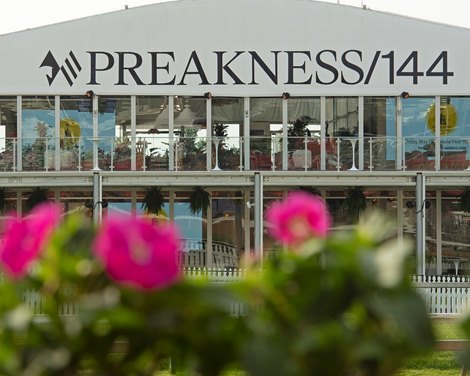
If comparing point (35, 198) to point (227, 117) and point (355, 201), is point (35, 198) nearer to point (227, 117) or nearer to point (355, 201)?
point (227, 117)

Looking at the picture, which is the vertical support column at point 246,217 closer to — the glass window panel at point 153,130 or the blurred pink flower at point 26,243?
the glass window panel at point 153,130

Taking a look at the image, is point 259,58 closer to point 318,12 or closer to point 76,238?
point 318,12

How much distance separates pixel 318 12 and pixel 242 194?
5.21 m

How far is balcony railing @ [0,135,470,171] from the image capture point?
24.3m

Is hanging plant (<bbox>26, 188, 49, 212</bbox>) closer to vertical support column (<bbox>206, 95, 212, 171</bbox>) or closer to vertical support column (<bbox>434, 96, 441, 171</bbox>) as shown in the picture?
vertical support column (<bbox>206, 95, 212, 171</bbox>)

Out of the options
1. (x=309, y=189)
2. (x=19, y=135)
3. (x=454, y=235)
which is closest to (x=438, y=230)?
(x=454, y=235)

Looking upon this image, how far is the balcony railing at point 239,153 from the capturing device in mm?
24297

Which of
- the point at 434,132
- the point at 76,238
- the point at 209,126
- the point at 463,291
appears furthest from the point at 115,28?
the point at 76,238

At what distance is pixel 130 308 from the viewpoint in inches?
69.1

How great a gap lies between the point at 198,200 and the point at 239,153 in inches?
74.8

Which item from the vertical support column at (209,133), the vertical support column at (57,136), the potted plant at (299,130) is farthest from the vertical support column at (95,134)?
the potted plant at (299,130)

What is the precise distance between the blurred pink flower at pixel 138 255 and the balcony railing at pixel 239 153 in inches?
893

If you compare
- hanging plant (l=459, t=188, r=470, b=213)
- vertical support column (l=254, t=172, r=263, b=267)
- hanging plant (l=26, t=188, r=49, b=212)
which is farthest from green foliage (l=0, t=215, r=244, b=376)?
hanging plant (l=459, t=188, r=470, b=213)

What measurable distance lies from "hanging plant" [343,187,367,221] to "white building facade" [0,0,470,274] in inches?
16.5
